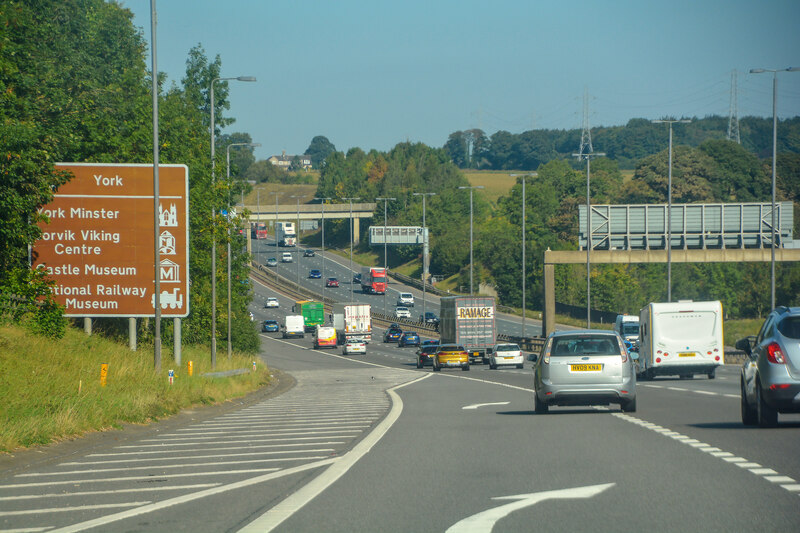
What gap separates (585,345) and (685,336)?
20.6m

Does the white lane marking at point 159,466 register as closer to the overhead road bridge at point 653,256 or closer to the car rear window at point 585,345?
the car rear window at point 585,345

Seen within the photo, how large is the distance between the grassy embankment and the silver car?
23.8ft

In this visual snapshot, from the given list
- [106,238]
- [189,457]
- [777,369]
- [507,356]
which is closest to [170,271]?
[106,238]

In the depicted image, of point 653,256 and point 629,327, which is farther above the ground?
point 653,256

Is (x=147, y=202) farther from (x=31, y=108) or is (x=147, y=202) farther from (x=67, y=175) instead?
(x=31, y=108)

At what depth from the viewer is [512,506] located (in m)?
9.25

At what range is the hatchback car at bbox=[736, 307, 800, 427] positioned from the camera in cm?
1526

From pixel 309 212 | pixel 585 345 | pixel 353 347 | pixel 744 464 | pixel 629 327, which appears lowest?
pixel 353 347

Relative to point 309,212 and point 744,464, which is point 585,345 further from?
point 309,212

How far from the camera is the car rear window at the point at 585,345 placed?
20531mm

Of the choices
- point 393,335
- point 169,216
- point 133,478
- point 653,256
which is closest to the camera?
point 133,478

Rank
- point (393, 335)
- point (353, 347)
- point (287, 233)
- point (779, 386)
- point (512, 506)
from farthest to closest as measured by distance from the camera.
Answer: point (287, 233)
point (393, 335)
point (353, 347)
point (779, 386)
point (512, 506)

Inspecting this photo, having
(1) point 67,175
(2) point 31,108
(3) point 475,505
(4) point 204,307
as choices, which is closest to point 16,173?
(1) point 67,175

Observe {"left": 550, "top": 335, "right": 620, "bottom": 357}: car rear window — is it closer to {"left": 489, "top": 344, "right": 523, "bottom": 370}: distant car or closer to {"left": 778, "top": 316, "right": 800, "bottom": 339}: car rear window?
{"left": 778, "top": 316, "right": 800, "bottom": 339}: car rear window
